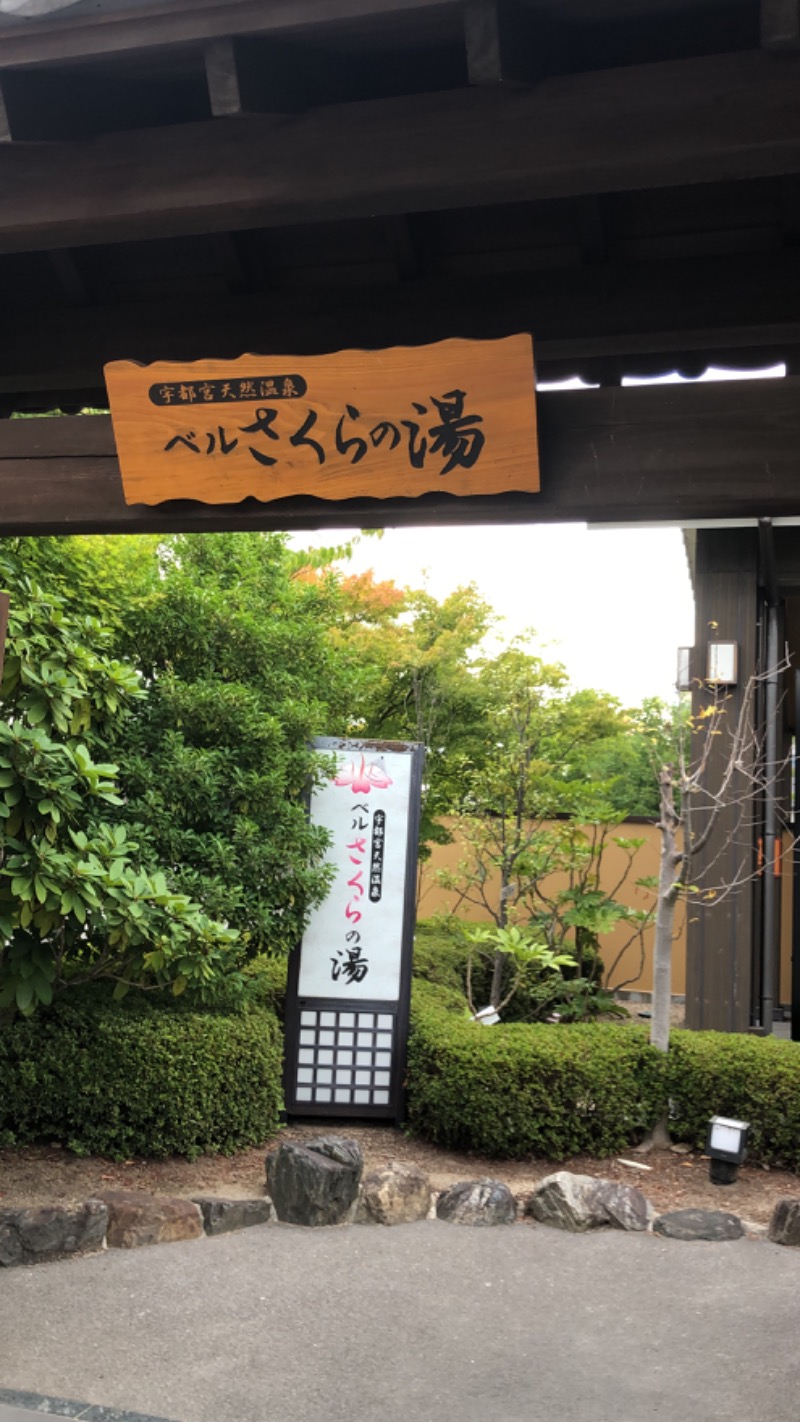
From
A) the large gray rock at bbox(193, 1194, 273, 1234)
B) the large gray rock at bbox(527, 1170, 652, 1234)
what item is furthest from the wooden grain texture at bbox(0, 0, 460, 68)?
the large gray rock at bbox(527, 1170, 652, 1234)

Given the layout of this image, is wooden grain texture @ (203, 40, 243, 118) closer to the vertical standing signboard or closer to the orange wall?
the vertical standing signboard

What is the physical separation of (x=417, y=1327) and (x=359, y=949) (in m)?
2.95

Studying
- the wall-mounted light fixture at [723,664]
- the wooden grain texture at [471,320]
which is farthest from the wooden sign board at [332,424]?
the wall-mounted light fixture at [723,664]

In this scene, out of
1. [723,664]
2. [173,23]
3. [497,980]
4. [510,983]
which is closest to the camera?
[173,23]

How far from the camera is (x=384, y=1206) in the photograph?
598 cm

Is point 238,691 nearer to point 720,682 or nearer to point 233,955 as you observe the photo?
point 233,955

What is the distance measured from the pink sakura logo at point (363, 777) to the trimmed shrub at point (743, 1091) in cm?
Result: 243

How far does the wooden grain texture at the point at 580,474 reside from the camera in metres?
3.25

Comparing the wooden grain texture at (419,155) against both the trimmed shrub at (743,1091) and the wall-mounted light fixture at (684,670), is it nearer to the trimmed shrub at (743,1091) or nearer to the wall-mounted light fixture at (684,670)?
the trimmed shrub at (743,1091)

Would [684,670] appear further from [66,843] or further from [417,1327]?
[417,1327]

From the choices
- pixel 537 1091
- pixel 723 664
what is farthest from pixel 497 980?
pixel 723 664

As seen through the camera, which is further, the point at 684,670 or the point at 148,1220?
the point at 684,670

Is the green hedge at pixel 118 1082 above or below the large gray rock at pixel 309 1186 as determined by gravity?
above

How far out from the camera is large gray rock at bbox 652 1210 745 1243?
5855 mm
